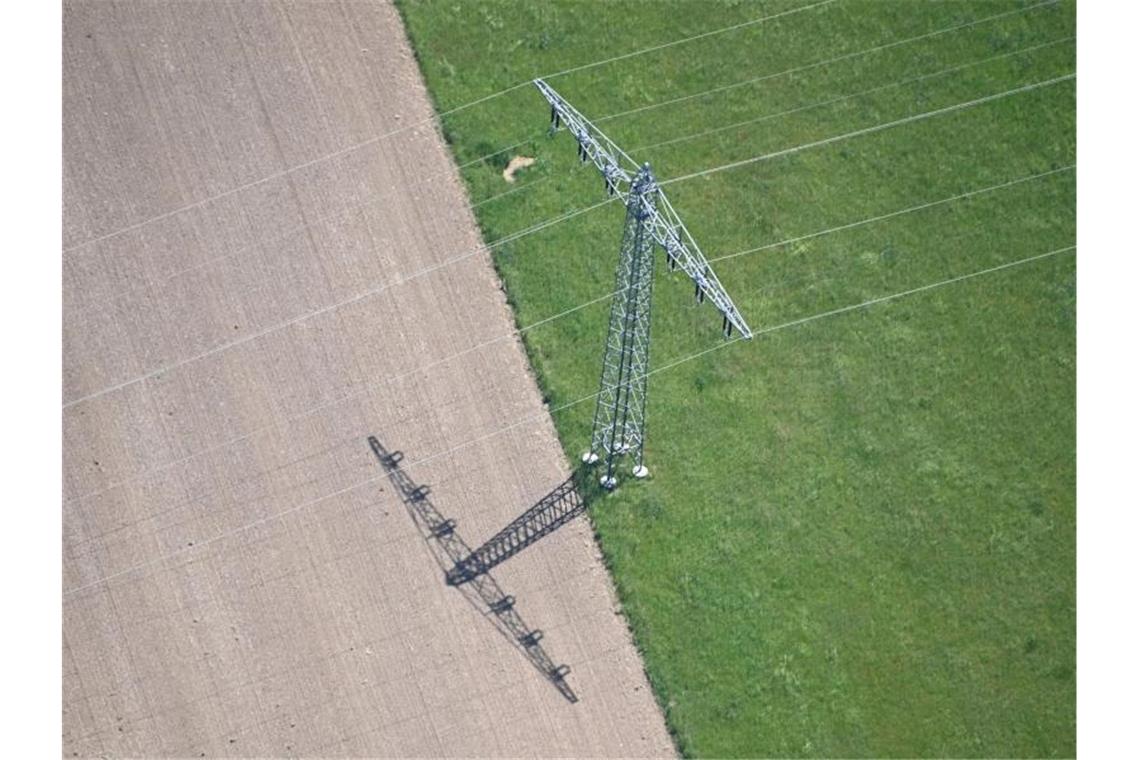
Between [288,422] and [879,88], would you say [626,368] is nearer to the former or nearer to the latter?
[288,422]

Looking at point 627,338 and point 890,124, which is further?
point 890,124

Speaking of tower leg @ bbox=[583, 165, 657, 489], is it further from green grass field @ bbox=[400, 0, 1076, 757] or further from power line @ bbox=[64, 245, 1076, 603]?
power line @ bbox=[64, 245, 1076, 603]

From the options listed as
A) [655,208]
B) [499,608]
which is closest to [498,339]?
[655,208]

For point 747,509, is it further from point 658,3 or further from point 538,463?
point 658,3

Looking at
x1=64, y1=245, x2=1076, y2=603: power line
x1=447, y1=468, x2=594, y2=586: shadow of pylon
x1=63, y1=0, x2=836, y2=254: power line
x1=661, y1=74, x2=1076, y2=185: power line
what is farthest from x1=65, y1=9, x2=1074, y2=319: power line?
x1=447, y1=468, x2=594, y2=586: shadow of pylon

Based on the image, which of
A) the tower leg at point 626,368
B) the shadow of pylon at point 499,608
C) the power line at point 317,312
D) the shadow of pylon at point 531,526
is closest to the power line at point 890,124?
the tower leg at point 626,368

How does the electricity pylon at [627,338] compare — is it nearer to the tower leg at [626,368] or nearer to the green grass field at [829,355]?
the tower leg at [626,368]
